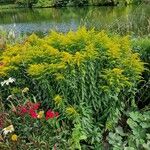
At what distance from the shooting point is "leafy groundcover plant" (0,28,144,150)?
20.8 feet

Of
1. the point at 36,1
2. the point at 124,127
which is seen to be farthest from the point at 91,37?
the point at 36,1

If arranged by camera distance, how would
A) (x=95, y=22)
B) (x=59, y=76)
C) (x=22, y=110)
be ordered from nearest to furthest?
(x=22, y=110), (x=59, y=76), (x=95, y=22)

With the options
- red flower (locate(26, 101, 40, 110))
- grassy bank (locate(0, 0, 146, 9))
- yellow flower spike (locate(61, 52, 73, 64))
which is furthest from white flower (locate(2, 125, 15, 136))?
grassy bank (locate(0, 0, 146, 9))

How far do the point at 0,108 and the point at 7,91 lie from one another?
1.75 ft

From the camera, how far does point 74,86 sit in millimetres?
6406

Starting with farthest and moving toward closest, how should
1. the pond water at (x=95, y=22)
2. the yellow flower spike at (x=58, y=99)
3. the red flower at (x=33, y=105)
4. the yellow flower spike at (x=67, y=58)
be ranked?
the pond water at (x=95, y=22) < the yellow flower spike at (x=67, y=58) < the yellow flower spike at (x=58, y=99) < the red flower at (x=33, y=105)

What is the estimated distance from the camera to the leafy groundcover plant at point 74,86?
633 centimetres

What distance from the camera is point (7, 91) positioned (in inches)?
280

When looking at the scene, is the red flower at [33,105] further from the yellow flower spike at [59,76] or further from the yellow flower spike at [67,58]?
the yellow flower spike at [67,58]

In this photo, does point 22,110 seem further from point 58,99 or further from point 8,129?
point 58,99

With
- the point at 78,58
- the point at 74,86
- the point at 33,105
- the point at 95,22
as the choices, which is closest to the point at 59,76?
the point at 74,86

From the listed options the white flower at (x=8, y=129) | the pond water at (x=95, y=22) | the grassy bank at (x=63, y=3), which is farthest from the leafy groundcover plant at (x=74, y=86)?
the grassy bank at (x=63, y=3)

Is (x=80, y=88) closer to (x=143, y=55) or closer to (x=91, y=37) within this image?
(x=91, y=37)

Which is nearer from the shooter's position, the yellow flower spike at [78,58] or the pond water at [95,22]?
the yellow flower spike at [78,58]
